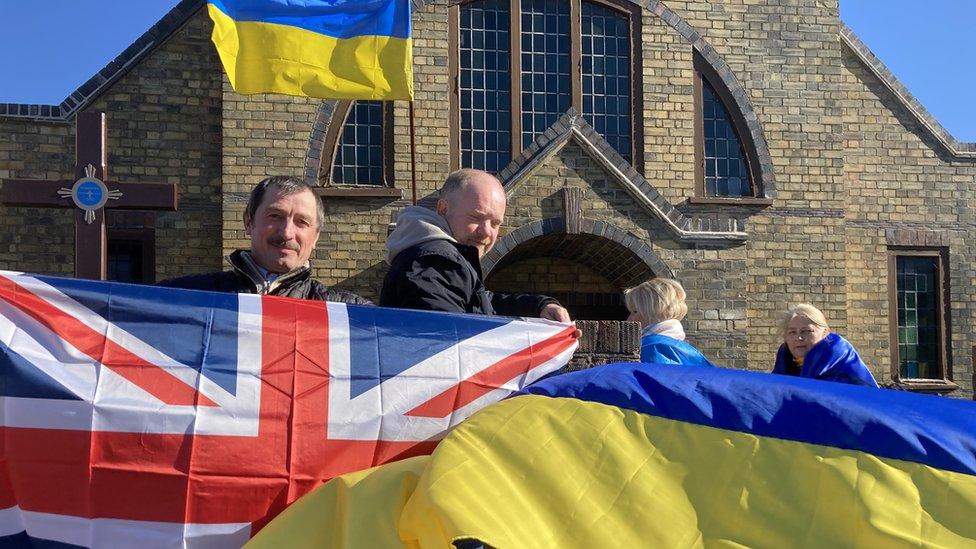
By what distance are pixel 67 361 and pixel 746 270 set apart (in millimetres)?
11261

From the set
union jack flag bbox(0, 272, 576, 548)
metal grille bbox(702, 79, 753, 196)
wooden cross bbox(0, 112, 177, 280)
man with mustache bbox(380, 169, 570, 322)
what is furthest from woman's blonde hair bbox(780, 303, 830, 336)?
metal grille bbox(702, 79, 753, 196)

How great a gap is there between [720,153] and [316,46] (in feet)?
22.9

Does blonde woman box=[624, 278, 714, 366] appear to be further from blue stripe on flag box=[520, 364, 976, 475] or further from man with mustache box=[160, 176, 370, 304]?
man with mustache box=[160, 176, 370, 304]

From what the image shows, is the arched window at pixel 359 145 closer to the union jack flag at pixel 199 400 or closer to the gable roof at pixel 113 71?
the gable roof at pixel 113 71

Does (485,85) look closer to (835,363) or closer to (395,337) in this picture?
(835,363)

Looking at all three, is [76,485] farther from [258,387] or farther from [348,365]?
[348,365]

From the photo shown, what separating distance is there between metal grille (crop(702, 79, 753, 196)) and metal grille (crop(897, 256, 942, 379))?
10.4ft

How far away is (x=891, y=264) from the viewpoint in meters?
14.8

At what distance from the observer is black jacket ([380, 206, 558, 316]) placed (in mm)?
3465

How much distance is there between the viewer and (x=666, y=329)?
187 inches

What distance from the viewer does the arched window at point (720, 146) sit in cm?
1380

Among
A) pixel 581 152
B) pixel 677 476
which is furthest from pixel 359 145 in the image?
pixel 677 476

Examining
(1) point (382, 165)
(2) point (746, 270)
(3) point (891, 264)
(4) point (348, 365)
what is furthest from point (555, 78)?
(4) point (348, 365)

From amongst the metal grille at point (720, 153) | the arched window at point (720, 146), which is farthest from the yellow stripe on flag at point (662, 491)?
the metal grille at point (720, 153)
